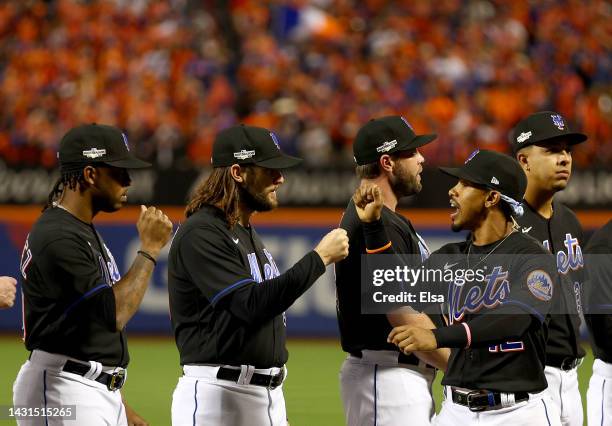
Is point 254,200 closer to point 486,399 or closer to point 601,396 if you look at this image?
point 486,399

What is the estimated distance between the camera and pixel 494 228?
5.23m

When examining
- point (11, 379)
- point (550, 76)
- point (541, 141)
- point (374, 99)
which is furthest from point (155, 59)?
point (541, 141)

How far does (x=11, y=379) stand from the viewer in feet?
34.9

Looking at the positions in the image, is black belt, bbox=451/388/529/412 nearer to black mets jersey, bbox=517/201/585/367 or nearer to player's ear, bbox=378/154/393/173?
black mets jersey, bbox=517/201/585/367

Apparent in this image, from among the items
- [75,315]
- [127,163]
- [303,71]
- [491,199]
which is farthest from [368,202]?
[303,71]

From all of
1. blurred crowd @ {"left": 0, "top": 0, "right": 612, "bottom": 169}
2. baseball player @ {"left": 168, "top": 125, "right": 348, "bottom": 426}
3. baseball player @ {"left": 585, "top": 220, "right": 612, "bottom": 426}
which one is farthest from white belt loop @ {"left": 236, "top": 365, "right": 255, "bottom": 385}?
blurred crowd @ {"left": 0, "top": 0, "right": 612, "bottom": 169}

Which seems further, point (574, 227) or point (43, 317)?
point (574, 227)

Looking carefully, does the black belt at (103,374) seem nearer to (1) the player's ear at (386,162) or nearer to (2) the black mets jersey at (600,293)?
(1) the player's ear at (386,162)

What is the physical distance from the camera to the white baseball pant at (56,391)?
4957 millimetres

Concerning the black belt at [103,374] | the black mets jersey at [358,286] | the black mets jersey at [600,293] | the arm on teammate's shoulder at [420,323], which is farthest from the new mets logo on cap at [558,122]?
the black belt at [103,374]

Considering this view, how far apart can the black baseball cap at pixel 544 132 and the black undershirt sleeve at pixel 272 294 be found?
210 centimetres

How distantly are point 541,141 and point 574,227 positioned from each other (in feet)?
1.92

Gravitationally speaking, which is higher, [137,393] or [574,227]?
[574,227]

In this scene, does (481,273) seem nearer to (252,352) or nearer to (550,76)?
(252,352)
